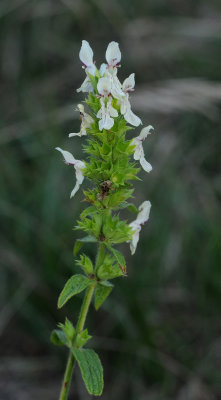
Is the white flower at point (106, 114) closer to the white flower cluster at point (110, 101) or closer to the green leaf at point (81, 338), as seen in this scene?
the white flower cluster at point (110, 101)

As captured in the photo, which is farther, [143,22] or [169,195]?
[143,22]

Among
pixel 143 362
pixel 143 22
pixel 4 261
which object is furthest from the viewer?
pixel 143 22

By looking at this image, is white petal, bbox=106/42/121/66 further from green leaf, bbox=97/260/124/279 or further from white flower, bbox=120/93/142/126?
green leaf, bbox=97/260/124/279

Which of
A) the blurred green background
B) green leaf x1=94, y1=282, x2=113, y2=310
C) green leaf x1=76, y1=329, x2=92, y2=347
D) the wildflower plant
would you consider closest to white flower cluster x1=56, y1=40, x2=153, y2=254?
the wildflower plant

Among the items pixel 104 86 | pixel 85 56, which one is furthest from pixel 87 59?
pixel 104 86

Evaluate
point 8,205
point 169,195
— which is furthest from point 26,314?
point 169,195

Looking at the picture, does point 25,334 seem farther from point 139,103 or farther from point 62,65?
point 62,65

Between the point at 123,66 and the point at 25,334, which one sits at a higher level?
the point at 123,66

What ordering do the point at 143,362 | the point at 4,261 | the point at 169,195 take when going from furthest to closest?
the point at 169,195 < the point at 4,261 < the point at 143,362
